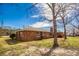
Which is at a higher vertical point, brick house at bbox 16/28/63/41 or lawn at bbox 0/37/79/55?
brick house at bbox 16/28/63/41

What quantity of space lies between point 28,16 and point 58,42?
0.38 meters

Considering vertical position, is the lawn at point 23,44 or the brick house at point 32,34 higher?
the brick house at point 32,34

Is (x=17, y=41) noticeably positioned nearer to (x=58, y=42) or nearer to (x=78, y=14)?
(x=58, y=42)

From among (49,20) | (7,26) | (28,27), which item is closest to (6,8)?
(7,26)

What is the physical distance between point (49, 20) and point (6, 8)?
0.43m

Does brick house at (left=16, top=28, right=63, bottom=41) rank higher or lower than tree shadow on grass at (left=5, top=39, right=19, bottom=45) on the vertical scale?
higher

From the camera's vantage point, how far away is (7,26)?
→ 172 centimetres

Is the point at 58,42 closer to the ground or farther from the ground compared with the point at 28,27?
closer to the ground

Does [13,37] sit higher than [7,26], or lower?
lower

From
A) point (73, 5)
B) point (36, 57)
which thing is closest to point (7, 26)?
point (36, 57)

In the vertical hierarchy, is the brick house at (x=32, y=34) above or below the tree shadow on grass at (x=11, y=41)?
above

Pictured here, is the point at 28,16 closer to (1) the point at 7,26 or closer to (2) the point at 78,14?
(1) the point at 7,26

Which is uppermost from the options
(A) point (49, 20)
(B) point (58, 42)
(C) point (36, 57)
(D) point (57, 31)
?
(A) point (49, 20)

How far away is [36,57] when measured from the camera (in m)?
1.71
